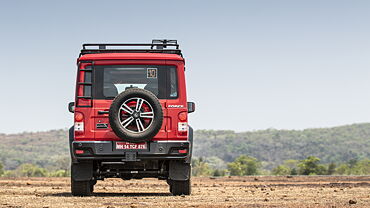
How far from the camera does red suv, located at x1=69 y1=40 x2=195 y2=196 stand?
1387 centimetres

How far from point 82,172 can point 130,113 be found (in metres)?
1.98

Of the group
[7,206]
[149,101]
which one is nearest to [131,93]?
[149,101]

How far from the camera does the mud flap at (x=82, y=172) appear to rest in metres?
14.8

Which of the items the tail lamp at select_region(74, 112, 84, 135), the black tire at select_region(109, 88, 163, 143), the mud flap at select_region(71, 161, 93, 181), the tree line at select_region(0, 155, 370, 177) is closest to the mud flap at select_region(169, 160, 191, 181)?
the black tire at select_region(109, 88, 163, 143)

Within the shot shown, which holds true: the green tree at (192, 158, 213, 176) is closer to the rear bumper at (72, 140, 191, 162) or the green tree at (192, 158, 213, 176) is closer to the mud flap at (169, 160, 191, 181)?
the mud flap at (169, 160, 191, 181)

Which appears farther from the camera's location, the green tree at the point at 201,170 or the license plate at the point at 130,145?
the green tree at the point at 201,170

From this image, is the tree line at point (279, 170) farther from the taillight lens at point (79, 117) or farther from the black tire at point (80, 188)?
the taillight lens at point (79, 117)

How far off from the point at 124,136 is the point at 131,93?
0.88 m

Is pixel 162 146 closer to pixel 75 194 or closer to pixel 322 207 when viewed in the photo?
pixel 75 194

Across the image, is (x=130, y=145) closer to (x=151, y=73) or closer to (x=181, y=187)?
(x=151, y=73)

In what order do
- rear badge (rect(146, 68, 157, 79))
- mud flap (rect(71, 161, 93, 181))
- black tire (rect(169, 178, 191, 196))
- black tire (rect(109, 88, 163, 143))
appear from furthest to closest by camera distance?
1. black tire (rect(169, 178, 191, 196))
2. mud flap (rect(71, 161, 93, 181))
3. rear badge (rect(146, 68, 157, 79))
4. black tire (rect(109, 88, 163, 143))

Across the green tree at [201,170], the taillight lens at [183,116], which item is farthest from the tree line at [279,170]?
the taillight lens at [183,116]

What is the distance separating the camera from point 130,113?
545 inches

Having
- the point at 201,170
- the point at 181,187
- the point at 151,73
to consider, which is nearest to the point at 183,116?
the point at 151,73
